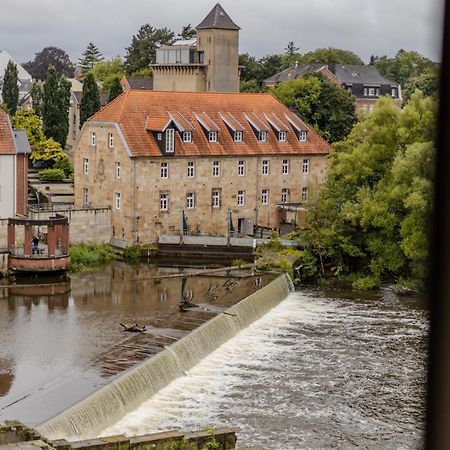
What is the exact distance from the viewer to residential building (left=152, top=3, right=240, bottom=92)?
5316cm

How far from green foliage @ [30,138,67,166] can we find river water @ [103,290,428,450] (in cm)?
2867

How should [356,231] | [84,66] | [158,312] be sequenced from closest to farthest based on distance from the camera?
[158,312] → [356,231] → [84,66]

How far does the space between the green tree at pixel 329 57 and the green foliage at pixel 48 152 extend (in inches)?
1487

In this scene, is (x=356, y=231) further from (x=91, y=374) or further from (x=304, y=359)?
(x=91, y=374)

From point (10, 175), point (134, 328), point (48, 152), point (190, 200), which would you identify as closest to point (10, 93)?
point (48, 152)

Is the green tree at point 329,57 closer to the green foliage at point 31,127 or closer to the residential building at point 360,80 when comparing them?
the residential building at point 360,80

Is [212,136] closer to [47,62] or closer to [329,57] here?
[329,57]

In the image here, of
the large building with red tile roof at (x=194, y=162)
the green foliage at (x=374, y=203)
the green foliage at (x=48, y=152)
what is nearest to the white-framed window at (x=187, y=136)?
the large building with red tile roof at (x=194, y=162)

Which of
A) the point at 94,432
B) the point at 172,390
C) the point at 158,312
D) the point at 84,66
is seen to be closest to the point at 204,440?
the point at 94,432

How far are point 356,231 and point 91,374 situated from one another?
16.7 meters

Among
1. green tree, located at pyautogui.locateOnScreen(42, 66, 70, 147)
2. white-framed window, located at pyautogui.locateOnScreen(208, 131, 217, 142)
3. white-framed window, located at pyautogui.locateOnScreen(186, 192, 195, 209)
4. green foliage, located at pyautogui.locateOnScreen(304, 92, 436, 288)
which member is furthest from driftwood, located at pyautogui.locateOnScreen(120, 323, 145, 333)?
green tree, located at pyautogui.locateOnScreen(42, 66, 70, 147)

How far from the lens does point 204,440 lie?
12.9 metres

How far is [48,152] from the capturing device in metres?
50.9

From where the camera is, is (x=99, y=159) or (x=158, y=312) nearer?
(x=158, y=312)
